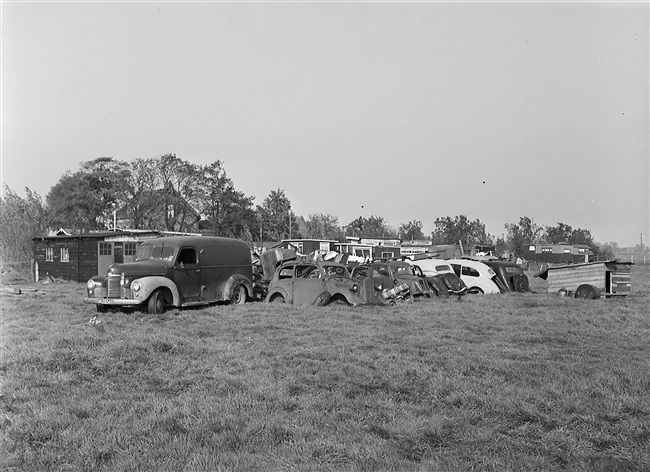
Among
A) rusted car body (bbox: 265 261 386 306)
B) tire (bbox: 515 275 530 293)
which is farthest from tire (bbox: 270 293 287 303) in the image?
tire (bbox: 515 275 530 293)

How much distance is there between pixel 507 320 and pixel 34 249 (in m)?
26.0

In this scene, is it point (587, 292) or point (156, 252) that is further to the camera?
point (587, 292)

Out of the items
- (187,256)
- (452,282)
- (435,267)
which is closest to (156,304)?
(187,256)

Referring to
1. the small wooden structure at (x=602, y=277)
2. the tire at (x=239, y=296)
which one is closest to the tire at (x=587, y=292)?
the small wooden structure at (x=602, y=277)

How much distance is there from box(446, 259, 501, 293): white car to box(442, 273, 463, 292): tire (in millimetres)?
1107

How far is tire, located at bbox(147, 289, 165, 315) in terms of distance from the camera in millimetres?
12914

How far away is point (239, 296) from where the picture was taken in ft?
51.4

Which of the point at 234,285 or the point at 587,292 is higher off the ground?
the point at 234,285

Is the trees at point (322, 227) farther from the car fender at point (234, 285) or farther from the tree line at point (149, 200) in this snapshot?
the car fender at point (234, 285)

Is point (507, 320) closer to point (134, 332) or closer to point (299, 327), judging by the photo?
point (299, 327)

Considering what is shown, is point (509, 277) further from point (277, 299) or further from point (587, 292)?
point (277, 299)

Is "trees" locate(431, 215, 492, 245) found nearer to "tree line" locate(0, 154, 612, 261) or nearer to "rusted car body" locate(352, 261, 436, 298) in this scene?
"tree line" locate(0, 154, 612, 261)

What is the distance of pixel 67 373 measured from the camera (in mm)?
6438

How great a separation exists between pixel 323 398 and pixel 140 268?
29.5 ft
